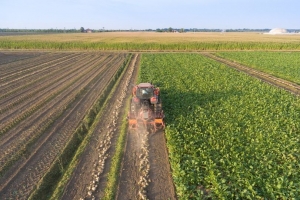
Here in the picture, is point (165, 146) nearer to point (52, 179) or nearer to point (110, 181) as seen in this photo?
point (110, 181)

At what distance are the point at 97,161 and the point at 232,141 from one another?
5.70m

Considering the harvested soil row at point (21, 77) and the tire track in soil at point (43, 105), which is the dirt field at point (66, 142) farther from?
the harvested soil row at point (21, 77)

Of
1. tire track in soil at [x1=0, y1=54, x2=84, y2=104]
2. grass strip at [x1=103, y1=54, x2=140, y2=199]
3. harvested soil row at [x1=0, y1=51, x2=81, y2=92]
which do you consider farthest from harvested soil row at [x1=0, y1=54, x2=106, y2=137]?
grass strip at [x1=103, y1=54, x2=140, y2=199]

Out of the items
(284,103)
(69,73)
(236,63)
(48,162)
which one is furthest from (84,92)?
(236,63)

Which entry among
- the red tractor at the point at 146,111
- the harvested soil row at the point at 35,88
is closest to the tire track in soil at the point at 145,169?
the red tractor at the point at 146,111

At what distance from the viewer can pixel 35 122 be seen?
47.3ft

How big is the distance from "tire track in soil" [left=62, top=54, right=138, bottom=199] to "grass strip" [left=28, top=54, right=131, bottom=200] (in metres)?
0.27

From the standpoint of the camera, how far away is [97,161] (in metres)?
10.5

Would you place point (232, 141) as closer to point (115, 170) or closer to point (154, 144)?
point (154, 144)

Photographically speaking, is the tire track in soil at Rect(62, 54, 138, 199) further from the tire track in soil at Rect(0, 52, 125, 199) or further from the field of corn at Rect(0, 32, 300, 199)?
the tire track in soil at Rect(0, 52, 125, 199)

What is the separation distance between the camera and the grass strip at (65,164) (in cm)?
869

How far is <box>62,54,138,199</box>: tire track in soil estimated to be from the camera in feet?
28.5

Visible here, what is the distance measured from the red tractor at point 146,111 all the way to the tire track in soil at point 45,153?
3391 millimetres

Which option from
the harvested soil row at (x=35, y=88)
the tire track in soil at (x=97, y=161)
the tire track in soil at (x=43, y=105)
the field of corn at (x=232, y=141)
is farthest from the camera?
the harvested soil row at (x=35, y=88)
